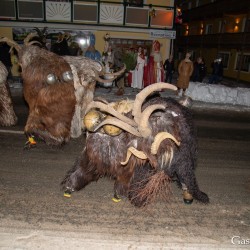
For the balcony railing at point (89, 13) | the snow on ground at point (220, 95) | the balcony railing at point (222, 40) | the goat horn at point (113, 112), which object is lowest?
the snow on ground at point (220, 95)

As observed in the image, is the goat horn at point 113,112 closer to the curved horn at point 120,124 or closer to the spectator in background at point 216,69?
the curved horn at point 120,124

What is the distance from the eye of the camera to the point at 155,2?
15047mm

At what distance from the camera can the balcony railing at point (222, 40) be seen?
61.9 ft

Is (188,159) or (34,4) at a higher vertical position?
(34,4)

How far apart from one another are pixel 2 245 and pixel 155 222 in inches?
71.5

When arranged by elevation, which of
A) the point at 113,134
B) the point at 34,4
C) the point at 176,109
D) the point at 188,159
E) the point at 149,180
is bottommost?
the point at 149,180

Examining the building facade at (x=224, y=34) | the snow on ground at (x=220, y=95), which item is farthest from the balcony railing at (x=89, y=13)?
the snow on ground at (x=220, y=95)

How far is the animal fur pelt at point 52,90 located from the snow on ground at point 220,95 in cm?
735

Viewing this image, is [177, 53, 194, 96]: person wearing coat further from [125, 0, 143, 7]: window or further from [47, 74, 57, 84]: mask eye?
[47, 74, 57, 84]: mask eye

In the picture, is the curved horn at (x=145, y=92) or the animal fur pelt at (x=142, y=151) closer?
the curved horn at (x=145, y=92)

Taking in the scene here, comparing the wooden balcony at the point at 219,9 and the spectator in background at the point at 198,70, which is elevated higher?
the wooden balcony at the point at 219,9

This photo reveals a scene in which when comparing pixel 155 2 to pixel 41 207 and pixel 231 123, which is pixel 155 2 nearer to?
pixel 231 123

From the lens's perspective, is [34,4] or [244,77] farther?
[244,77]

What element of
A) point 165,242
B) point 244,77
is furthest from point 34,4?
point 244,77
